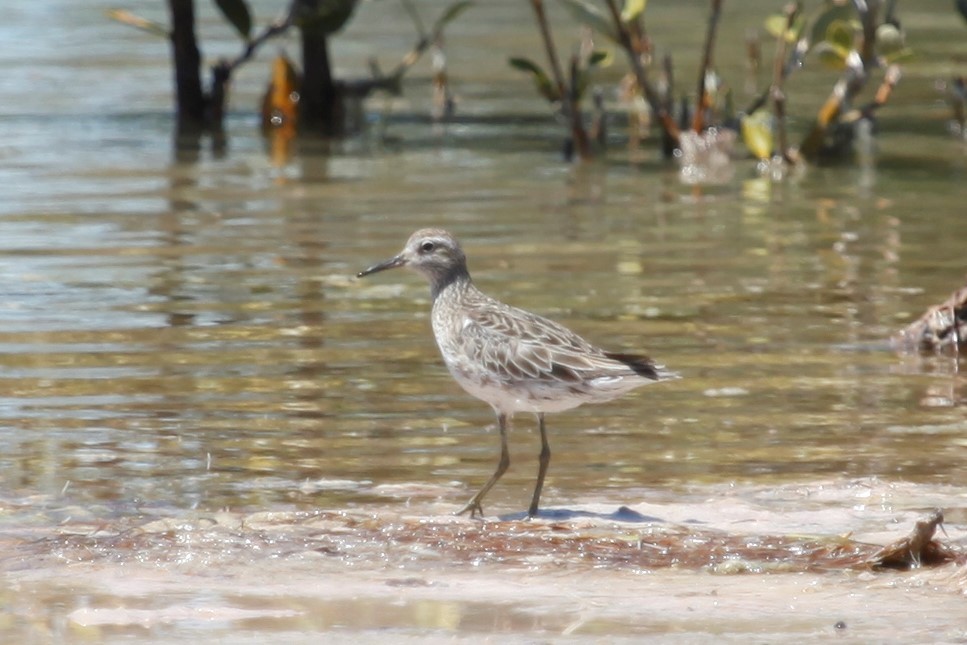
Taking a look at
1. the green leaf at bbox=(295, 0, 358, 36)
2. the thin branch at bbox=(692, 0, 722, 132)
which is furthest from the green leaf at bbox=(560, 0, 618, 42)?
the green leaf at bbox=(295, 0, 358, 36)

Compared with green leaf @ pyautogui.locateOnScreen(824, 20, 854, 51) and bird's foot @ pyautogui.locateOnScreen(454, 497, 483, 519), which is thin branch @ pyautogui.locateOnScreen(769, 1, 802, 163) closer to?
green leaf @ pyautogui.locateOnScreen(824, 20, 854, 51)

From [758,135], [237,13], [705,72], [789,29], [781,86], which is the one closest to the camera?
[781,86]

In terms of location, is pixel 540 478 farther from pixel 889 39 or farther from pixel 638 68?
pixel 889 39

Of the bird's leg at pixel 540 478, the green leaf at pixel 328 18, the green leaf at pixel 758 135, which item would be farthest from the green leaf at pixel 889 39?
the bird's leg at pixel 540 478

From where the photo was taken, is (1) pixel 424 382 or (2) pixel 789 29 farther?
(2) pixel 789 29

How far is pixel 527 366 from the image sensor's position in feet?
21.5

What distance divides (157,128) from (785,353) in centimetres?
825

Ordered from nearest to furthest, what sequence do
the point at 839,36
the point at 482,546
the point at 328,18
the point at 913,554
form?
the point at 913,554, the point at 482,546, the point at 839,36, the point at 328,18

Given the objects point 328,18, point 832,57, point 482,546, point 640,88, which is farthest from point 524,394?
point 640,88

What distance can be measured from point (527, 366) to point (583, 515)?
21.5 inches

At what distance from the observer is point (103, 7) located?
2400 centimetres

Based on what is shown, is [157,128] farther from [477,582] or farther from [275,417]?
[477,582]

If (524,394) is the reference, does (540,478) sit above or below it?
below

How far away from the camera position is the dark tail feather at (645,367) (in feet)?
20.9
